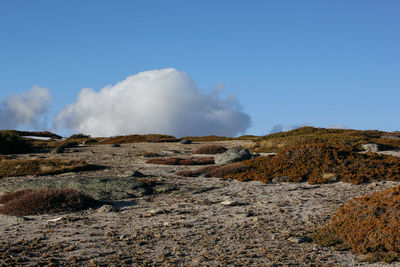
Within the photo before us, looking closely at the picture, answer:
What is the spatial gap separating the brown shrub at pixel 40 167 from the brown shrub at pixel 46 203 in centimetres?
833

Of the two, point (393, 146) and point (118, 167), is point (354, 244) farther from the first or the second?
point (393, 146)

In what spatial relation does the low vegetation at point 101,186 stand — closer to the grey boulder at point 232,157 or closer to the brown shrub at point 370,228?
the grey boulder at point 232,157

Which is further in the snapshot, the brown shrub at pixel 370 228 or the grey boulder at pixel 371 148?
the grey boulder at pixel 371 148

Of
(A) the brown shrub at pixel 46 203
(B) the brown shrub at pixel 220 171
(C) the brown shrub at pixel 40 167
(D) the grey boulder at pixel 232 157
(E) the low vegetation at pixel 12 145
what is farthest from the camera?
(E) the low vegetation at pixel 12 145

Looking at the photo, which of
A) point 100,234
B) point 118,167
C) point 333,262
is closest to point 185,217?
point 100,234

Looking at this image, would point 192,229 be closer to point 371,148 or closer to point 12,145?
point 371,148

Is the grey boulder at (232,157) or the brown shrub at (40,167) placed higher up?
the grey boulder at (232,157)

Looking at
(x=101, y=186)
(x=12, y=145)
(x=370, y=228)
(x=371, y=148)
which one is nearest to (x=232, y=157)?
(x=101, y=186)

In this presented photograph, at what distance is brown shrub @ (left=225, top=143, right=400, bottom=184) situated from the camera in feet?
57.6

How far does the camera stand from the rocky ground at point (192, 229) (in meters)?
8.59

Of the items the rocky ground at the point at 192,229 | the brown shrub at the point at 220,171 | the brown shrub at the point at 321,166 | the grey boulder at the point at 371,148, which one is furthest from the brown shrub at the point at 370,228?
the grey boulder at the point at 371,148

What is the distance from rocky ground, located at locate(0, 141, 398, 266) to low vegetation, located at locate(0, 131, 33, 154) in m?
17.7

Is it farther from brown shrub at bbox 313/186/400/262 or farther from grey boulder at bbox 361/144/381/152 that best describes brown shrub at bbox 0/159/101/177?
grey boulder at bbox 361/144/381/152

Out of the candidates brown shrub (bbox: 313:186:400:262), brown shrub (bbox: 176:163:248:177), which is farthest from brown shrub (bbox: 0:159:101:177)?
brown shrub (bbox: 313:186:400:262)
